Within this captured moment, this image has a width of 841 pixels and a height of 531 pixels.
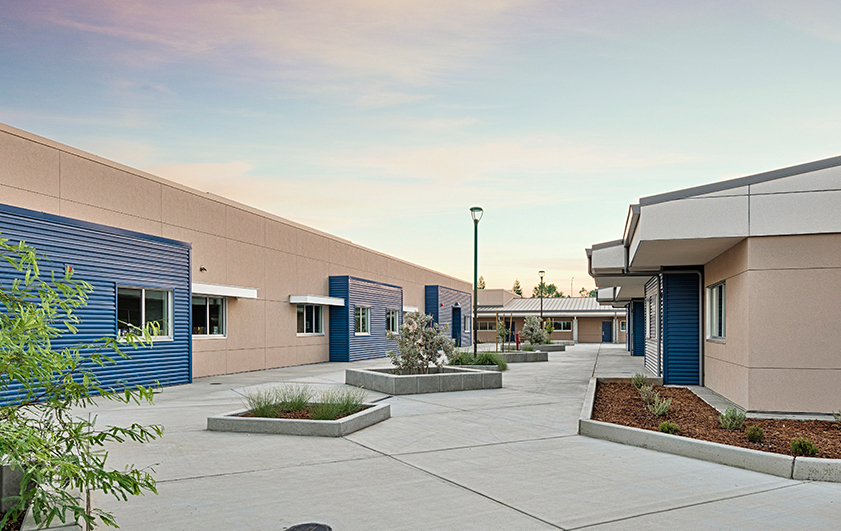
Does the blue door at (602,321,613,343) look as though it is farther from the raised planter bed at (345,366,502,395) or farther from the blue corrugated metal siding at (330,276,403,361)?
the raised planter bed at (345,366,502,395)

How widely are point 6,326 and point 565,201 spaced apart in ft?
89.0

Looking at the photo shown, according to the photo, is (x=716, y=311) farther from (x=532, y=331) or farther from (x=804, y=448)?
(x=532, y=331)

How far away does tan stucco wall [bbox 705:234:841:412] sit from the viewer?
35.4 ft

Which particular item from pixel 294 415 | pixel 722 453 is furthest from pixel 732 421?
pixel 294 415

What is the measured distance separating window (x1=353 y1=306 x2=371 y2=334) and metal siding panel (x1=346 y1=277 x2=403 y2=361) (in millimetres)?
214

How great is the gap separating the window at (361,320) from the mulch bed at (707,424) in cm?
1773

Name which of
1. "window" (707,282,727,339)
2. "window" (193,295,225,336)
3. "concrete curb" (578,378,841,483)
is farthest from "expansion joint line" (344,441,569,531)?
"window" (193,295,225,336)

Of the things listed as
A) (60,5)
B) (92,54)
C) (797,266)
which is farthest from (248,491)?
(92,54)

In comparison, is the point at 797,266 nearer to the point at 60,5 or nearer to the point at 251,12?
the point at 251,12

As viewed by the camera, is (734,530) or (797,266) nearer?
(734,530)

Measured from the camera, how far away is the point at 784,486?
267 inches

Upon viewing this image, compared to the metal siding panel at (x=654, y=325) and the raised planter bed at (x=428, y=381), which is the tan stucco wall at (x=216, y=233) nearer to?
the raised planter bed at (x=428, y=381)

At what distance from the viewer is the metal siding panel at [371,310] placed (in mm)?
29836

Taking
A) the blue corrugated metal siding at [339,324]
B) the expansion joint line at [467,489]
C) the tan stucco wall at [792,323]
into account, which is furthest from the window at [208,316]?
the tan stucco wall at [792,323]
